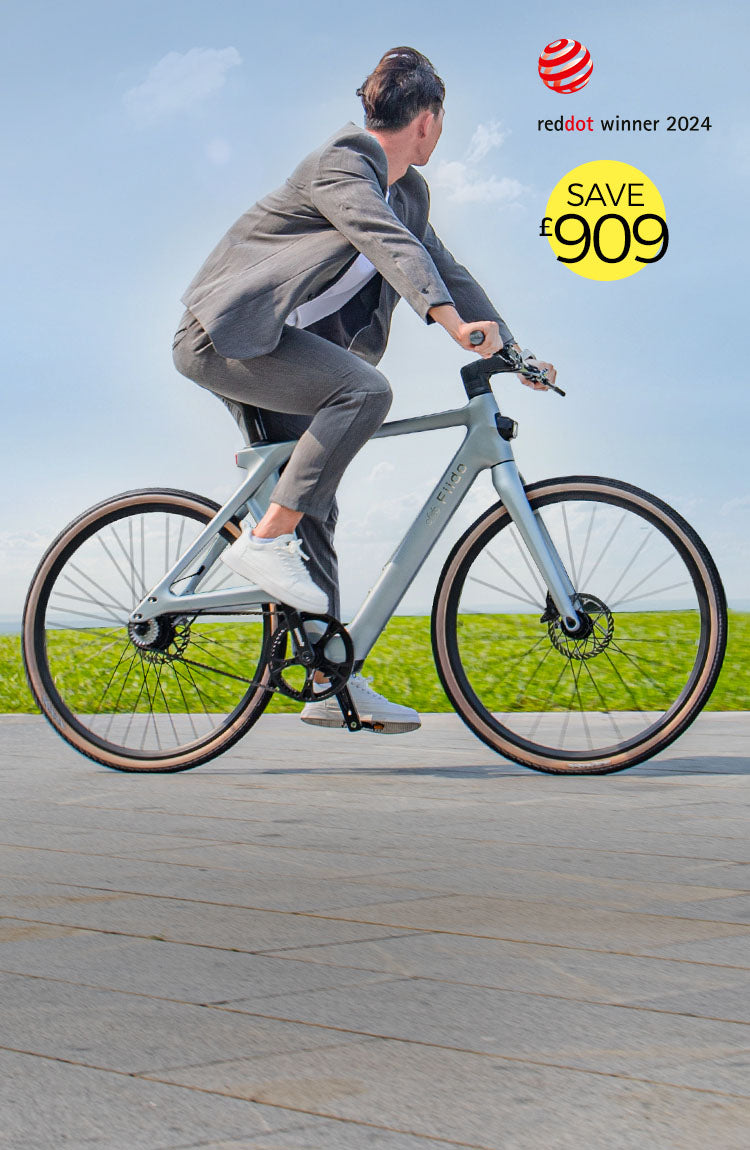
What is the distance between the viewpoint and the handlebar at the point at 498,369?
5.08 meters

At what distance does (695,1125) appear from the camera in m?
1.86

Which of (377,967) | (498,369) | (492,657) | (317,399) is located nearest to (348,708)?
(492,657)

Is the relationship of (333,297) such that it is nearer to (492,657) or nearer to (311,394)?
(311,394)

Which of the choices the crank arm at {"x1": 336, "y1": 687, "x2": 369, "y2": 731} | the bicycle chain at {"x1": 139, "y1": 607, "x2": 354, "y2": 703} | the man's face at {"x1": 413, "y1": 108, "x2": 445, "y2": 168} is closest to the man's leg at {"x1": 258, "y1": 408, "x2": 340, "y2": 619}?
the bicycle chain at {"x1": 139, "y1": 607, "x2": 354, "y2": 703}

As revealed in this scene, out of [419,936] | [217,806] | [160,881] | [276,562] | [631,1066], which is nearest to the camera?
[631,1066]

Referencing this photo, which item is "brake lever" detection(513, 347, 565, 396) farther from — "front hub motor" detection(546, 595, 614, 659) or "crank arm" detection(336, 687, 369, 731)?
"crank arm" detection(336, 687, 369, 731)

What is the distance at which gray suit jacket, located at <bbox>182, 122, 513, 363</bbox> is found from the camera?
477cm

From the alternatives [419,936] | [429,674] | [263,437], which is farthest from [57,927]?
[429,674]

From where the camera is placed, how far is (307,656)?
4.95m

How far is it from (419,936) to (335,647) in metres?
2.20

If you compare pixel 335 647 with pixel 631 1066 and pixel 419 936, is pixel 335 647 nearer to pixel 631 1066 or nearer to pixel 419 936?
pixel 419 936

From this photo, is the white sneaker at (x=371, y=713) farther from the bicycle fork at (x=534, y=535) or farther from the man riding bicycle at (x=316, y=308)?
the bicycle fork at (x=534, y=535)

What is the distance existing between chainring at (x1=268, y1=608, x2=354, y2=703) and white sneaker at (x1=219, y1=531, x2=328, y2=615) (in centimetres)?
8

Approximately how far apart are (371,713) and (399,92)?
216 centimetres
